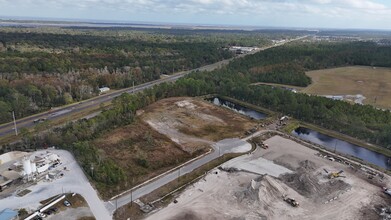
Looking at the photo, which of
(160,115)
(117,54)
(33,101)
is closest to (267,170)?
(160,115)

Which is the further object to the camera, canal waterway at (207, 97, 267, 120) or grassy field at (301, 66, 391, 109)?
grassy field at (301, 66, 391, 109)

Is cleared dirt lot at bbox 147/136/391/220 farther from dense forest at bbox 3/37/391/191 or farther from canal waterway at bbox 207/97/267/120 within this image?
canal waterway at bbox 207/97/267/120

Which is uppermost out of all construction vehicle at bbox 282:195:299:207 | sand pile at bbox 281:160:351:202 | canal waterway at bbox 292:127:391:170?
sand pile at bbox 281:160:351:202

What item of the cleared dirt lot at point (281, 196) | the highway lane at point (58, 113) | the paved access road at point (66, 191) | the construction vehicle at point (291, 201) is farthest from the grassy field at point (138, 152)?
the highway lane at point (58, 113)

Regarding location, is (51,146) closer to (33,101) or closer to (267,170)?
(33,101)

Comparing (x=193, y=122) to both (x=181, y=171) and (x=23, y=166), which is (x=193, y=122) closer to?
(x=181, y=171)

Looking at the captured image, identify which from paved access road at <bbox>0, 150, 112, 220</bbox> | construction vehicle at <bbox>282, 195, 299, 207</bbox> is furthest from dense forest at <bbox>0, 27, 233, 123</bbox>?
construction vehicle at <bbox>282, 195, 299, 207</bbox>

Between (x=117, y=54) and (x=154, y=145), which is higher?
(x=117, y=54)
